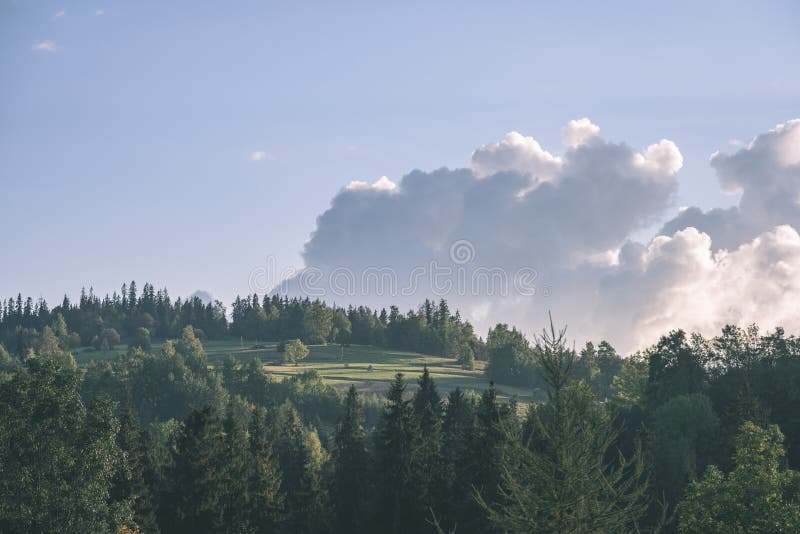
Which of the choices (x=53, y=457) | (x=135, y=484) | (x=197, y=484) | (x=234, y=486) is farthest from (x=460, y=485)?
(x=53, y=457)

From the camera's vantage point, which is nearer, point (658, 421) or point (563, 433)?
point (563, 433)

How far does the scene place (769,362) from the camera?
126375 mm

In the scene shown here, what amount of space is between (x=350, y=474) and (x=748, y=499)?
40400 millimetres

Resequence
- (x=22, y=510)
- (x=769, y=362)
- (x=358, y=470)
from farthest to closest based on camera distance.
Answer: (x=769, y=362)
(x=358, y=470)
(x=22, y=510)

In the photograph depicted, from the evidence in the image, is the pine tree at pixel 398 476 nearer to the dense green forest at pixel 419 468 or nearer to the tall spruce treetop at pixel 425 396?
the dense green forest at pixel 419 468

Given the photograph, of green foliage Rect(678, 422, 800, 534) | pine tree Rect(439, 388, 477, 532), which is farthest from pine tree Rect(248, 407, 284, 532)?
green foliage Rect(678, 422, 800, 534)

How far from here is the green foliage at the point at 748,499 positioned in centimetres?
6122

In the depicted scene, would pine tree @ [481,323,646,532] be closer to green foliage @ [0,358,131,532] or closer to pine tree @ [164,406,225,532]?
green foliage @ [0,358,131,532]

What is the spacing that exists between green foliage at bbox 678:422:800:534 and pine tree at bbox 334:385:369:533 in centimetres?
3001

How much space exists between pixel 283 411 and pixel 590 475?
14317cm

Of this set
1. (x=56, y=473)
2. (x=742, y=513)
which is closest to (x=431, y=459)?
(x=742, y=513)

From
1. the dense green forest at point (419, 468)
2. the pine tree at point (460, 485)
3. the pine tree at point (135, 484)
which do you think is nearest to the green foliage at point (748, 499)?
the dense green forest at point (419, 468)

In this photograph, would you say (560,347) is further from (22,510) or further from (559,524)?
(22,510)

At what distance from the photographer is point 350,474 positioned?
89.7 metres
